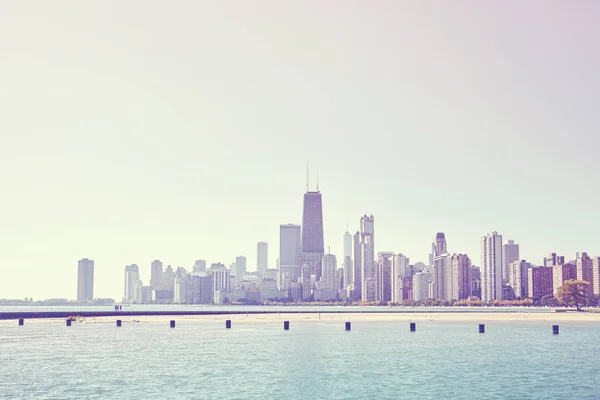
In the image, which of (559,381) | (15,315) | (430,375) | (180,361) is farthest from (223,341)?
(15,315)

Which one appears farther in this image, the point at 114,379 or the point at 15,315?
the point at 15,315

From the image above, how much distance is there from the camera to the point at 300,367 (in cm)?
7012

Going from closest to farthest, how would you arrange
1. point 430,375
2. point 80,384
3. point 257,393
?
point 257,393 → point 80,384 → point 430,375

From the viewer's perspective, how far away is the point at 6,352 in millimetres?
86125

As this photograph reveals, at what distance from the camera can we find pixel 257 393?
52500mm

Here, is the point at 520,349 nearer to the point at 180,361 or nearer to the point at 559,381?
the point at 559,381

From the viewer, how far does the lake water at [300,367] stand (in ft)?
174

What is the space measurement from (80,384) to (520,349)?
59738 millimetres

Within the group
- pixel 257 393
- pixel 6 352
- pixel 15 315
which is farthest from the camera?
pixel 15 315

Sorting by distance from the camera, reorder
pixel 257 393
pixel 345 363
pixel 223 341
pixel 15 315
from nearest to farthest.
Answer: pixel 257 393
pixel 345 363
pixel 223 341
pixel 15 315

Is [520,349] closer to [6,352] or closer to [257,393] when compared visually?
[257,393]

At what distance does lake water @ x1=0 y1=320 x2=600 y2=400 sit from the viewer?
174ft

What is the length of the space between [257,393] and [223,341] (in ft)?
173

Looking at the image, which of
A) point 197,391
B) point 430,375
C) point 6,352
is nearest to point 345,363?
point 430,375
